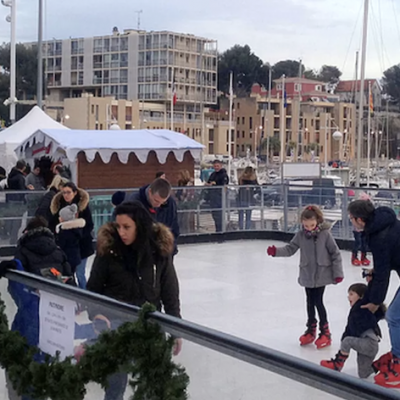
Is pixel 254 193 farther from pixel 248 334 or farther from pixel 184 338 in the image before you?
pixel 184 338

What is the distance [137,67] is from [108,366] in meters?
92.4

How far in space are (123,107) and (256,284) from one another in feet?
225

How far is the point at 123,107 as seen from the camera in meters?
78.6

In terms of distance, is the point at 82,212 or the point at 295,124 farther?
the point at 295,124

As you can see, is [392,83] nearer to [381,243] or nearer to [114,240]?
[381,243]

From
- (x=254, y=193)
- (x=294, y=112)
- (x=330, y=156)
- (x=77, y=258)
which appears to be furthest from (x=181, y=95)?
(x=77, y=258)

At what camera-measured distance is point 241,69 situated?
113m

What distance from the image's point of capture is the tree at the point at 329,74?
456 feet

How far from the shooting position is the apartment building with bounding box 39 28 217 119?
300ft

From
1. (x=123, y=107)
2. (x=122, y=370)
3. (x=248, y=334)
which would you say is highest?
(x=123, y=107)

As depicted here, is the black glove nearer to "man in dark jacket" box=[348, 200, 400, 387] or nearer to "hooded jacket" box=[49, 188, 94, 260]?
"man in dark jacket" box=[348, 200, 400, 387]

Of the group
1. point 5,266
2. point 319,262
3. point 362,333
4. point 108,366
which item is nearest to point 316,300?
point 319,262

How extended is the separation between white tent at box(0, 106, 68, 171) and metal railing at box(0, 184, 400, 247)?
627cm

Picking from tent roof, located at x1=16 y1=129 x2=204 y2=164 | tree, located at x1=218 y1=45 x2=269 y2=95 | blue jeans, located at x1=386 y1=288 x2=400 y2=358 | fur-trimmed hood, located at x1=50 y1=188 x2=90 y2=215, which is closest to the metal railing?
tent roof, located at x1=16 y1=129 x2=204 y2=164
